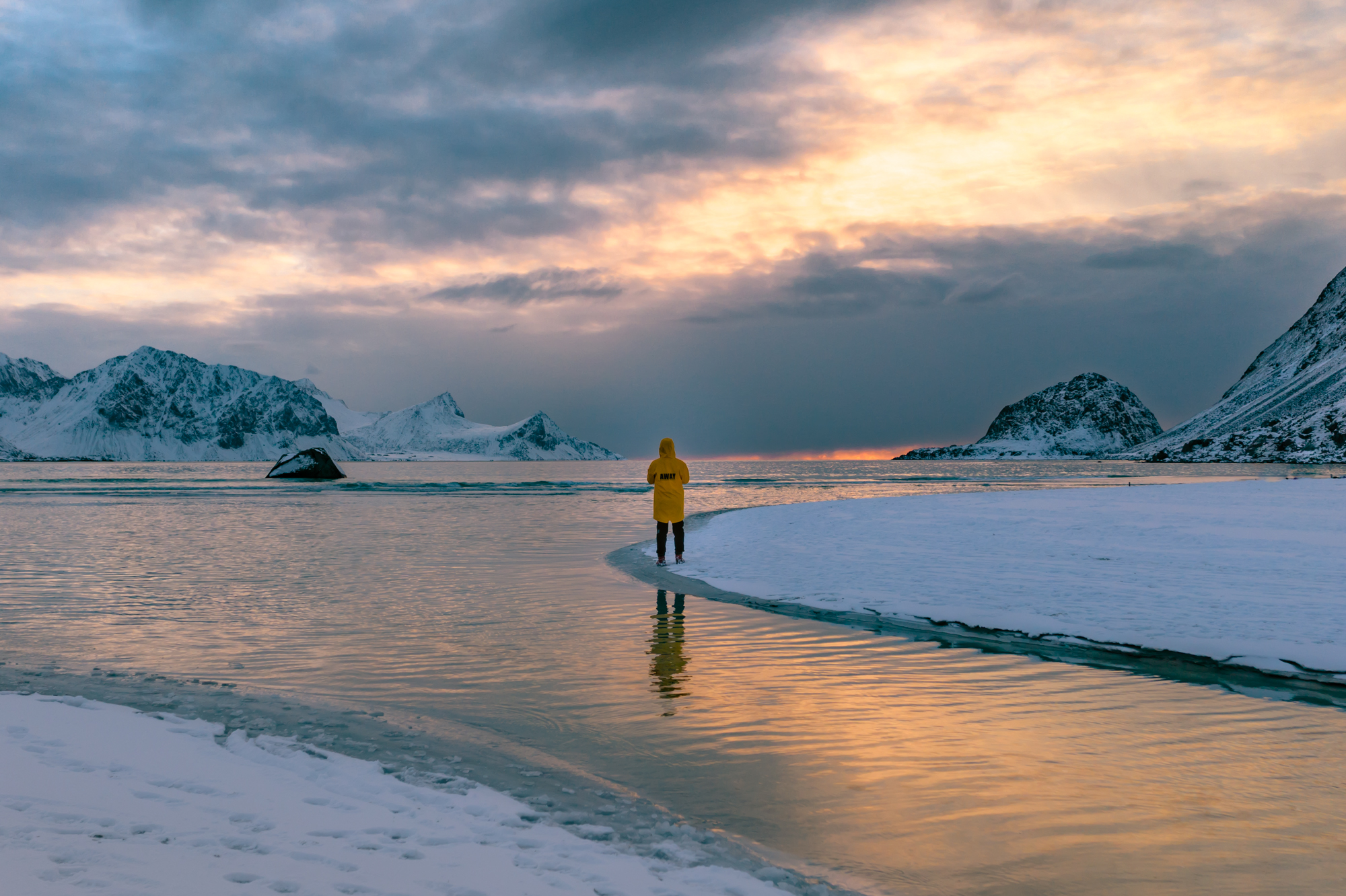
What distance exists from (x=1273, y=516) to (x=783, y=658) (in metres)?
16.3

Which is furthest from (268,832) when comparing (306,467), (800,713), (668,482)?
(306,467)

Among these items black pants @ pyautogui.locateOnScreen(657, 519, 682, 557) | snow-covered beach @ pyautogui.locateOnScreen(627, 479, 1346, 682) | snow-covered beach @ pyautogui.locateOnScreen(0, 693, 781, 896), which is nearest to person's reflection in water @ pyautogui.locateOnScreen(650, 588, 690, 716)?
snow-covered beach @ pyautogui.locateOnScreen(627, 479, 1346, 682)

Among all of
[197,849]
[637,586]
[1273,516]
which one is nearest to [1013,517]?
[1273,516]

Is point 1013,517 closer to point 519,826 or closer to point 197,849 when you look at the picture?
point 519,826

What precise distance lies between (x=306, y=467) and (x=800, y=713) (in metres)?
101

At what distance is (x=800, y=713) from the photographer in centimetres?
734

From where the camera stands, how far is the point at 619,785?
18.4 ft

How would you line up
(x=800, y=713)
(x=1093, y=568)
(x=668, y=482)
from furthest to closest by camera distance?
(x=668, y=482) → (x=1093, y=568) → (x=800, y=713)

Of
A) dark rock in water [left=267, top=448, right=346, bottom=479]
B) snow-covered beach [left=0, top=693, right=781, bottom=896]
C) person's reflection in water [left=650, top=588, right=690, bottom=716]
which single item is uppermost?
dark rock in water [left=267, top=448, right=346, bottom=479]

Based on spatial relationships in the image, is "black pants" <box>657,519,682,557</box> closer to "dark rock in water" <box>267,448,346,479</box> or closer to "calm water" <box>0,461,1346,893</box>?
"calm water" <box>0,461,1346,893</box>

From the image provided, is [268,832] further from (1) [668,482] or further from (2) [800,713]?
(1) [668,482]

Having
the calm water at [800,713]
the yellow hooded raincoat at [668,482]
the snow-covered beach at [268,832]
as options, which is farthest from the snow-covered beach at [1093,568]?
the snow-covered beach at [268,832]

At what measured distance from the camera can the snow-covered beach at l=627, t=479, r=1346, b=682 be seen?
419 inches

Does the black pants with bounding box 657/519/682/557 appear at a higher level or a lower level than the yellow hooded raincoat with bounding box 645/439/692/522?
lower
